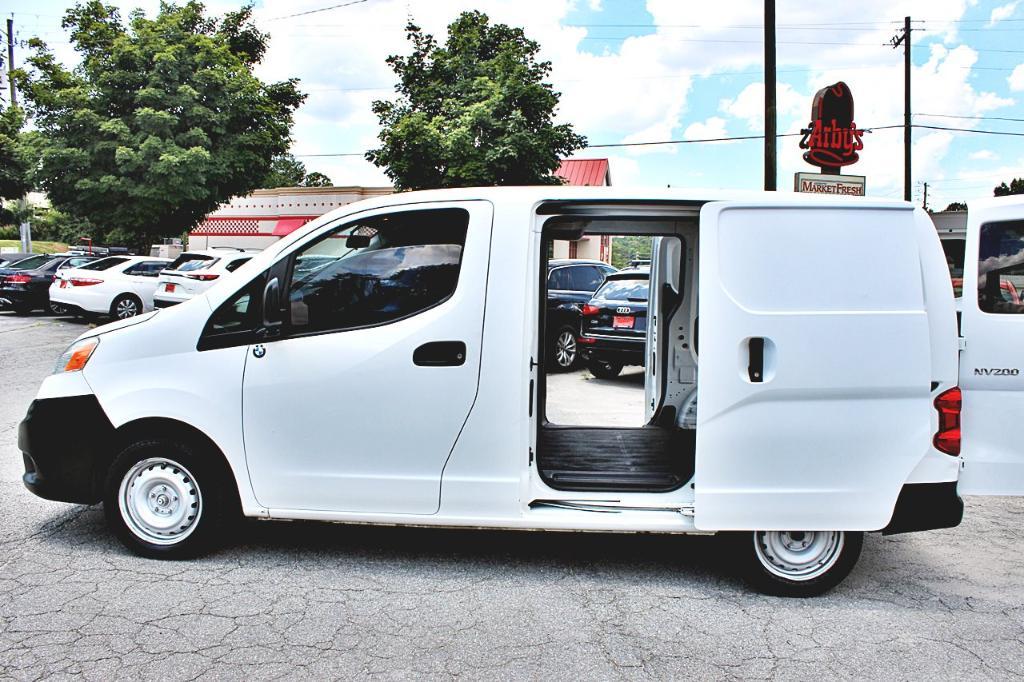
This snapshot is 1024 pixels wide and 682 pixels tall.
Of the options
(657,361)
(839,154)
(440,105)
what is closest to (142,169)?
(440,105)

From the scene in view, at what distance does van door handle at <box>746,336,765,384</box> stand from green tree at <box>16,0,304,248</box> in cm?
2058

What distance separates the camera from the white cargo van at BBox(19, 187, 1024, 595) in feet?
12.9

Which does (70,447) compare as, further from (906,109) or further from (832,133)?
(906,109)

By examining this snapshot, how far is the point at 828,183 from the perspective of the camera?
12.7 m

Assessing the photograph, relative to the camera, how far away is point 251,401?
13.8 ft

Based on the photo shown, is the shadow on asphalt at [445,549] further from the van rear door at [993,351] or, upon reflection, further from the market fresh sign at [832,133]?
the market fresh sign at [832,133]

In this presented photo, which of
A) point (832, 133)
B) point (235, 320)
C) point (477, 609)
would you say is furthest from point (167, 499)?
point (832, 133)

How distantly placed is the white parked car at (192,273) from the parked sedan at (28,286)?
12.7 ft

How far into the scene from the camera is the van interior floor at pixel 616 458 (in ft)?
14.4

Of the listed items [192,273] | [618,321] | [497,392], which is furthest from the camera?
[192,273]

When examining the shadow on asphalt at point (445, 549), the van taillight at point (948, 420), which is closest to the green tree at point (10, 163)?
the shadow on asphalt at point (445, 549)

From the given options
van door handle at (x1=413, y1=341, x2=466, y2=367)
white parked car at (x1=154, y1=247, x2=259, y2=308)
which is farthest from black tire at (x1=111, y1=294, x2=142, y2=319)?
van door handle at (x1=413, y1=341, x2=466, y2=367)

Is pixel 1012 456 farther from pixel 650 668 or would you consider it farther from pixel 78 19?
pixel 78 19

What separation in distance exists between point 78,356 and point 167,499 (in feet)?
3.08
